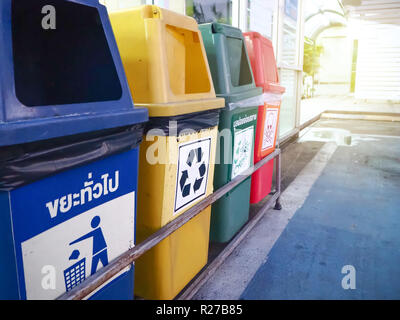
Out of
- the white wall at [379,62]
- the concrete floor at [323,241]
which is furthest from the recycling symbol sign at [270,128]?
the white wall at [379,62]

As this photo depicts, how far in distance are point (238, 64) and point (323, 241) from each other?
4.82 ft

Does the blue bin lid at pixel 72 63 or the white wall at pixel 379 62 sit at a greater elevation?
the white wall at pixel 379 62

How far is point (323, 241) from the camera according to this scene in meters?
2.61

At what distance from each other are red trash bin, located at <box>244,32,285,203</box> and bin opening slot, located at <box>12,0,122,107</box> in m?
1.51

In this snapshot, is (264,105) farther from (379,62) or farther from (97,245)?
(379,62)

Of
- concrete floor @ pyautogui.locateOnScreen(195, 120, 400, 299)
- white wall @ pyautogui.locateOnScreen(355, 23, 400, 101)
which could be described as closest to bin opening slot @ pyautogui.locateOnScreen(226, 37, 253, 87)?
concrete floor @ pyautogui.locateOnScreen(195, 120, 400, 299)

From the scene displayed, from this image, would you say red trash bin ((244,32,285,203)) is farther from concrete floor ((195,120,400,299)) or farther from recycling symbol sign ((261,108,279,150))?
concrete floor ((195,120,400,299))

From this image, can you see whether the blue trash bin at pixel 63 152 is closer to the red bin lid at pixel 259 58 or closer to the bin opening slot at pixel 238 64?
the bin opening slot at pixel 238 64

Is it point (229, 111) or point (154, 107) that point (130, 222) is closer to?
point (154, 107)

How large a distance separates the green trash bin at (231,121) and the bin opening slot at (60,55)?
2.83 ft

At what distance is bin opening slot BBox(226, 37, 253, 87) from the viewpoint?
101 inches

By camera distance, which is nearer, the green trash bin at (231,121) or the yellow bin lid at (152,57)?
the yellow bin lid at (152,57)

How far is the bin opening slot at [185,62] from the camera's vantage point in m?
1.92

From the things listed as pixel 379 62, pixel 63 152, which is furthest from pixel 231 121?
pixel 379 62
